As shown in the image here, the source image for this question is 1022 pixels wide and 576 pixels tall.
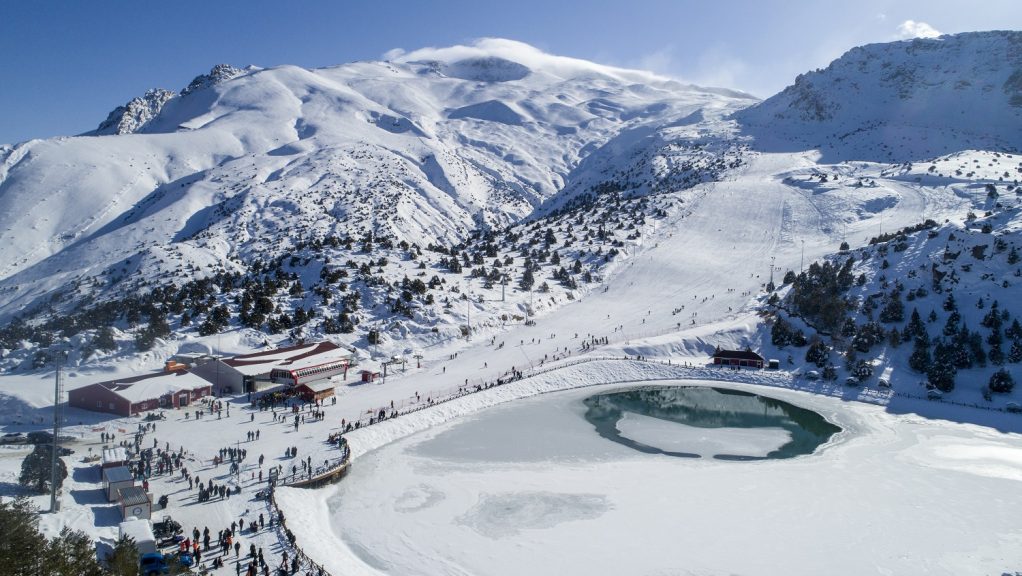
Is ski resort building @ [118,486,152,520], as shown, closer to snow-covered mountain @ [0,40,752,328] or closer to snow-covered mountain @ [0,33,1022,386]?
snow-covered mountain @ [0,33,1022,386]

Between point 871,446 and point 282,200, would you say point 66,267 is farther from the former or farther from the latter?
point 871,446

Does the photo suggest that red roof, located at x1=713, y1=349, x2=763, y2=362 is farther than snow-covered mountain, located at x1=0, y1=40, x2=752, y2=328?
No

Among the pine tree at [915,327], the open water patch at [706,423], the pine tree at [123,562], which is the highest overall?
the pine tree at [915,327]

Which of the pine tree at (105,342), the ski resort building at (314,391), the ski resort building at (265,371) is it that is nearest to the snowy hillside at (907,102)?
the ski resort building at (265,371)

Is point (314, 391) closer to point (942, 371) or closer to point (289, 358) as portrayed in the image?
point (289, 358)

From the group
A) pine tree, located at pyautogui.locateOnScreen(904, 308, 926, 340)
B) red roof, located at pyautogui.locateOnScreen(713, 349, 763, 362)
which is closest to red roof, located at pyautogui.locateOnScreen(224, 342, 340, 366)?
red roof, located at pyautogui.locateOnScreen(713, 349, 763, 362)

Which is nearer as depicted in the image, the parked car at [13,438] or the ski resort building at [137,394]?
the parked car at [13,438]

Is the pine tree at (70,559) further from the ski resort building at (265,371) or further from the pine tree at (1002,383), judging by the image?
the pine tree at (1002,383)
